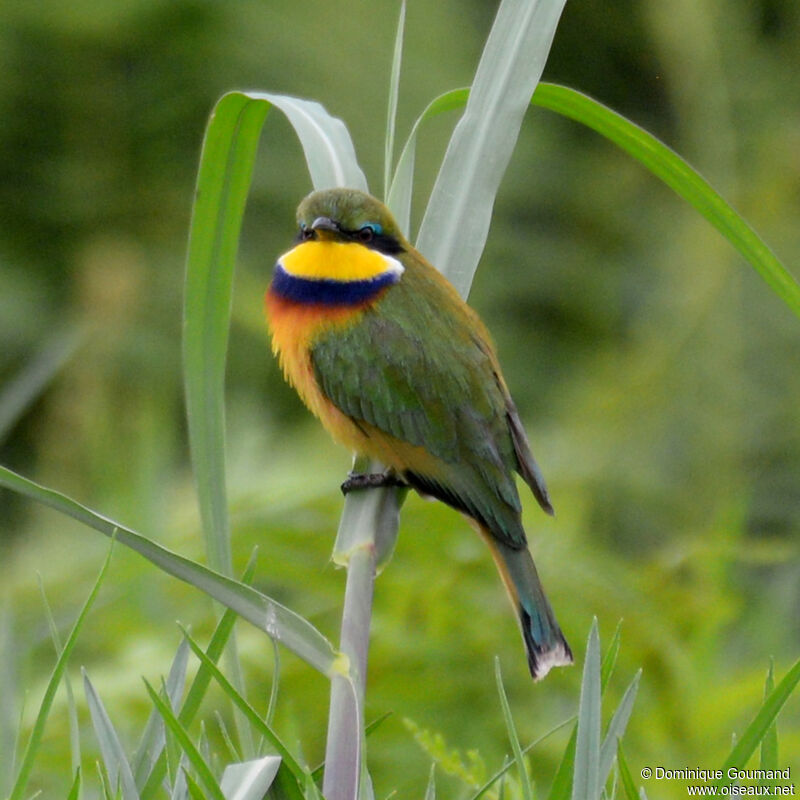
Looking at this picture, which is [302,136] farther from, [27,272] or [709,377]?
[27,272]

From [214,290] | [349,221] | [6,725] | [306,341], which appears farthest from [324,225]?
[6,725]

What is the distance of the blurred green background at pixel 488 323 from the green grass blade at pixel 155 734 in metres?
1.10

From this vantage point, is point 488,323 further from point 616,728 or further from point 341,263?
point 616,728

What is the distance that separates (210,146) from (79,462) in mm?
2065

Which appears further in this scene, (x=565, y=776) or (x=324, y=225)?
(x=324, y=225)

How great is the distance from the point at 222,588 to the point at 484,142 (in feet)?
1.70

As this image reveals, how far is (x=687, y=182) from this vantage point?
1.23 m

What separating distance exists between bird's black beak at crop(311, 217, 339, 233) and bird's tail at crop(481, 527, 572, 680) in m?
0.40

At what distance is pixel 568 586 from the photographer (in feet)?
7.54

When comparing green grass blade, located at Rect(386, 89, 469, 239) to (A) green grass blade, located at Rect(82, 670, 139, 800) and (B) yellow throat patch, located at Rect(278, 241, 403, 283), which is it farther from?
(A) green grass blade, located at Rect(82, 670, 139, 800)

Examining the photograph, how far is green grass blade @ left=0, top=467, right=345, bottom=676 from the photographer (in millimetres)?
Answer: 911

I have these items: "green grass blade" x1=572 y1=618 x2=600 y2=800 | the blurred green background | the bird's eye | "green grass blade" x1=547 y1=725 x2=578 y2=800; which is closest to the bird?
the bird's eye

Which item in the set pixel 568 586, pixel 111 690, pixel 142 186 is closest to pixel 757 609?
pixel 568 586

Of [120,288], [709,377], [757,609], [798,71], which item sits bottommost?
[757,609]
